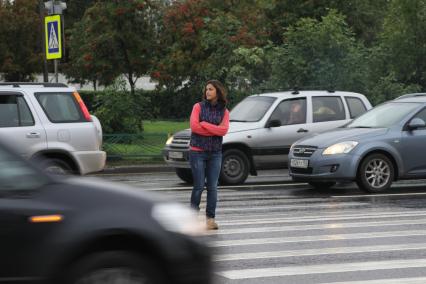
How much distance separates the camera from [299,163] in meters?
16.0

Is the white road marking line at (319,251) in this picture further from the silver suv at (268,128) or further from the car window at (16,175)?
the silver suv at (268,128)

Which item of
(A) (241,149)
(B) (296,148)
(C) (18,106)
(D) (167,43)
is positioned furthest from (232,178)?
(D) (167,43)

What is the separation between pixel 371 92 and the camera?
25.5 m

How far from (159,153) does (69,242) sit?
18091mm

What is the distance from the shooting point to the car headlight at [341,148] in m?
15.6

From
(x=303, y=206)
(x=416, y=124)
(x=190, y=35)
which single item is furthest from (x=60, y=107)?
(x=190, y=35)

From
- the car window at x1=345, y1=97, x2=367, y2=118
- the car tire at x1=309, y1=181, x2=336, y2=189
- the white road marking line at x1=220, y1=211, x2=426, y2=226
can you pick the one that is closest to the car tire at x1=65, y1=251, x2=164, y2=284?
the white road marking line at x1=220, y1=211, x2=426, y2=226

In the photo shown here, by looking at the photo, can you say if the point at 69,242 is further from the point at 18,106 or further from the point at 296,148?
the point at 296,148

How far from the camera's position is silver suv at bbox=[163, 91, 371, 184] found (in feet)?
57.2

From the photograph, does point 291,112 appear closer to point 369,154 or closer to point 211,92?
point 369,154

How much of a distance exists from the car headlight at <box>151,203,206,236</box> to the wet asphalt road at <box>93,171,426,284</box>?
1.33ft

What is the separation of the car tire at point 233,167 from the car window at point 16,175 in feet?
37.8

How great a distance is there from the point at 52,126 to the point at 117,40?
2082 cm

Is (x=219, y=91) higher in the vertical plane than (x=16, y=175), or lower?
higher
